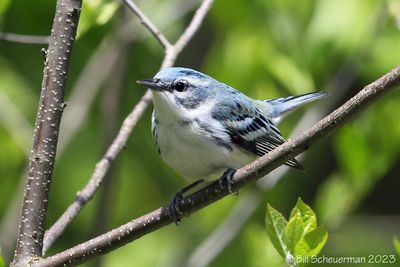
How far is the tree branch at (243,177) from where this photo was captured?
236 centimetres

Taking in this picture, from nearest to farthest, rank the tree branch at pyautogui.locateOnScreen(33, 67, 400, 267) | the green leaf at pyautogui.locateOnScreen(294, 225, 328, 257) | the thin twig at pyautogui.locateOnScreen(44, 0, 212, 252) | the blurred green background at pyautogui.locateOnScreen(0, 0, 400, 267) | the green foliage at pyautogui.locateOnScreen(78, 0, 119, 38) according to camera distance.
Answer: the tree branch at pyautogui.locateOnScreen(33, 67, 400, 267) → the green leaf at pyautogui.locateOnScreen(294, 225, 328, 257) → the thin twig at pyautogui.locateOnScreen(44, 0, 212, 252) → the green foliage at pyautogui.locateOnScreen(78, 0, 119, 38) → the blurred green background at pyautogui.locateOnScreen(0, 0, 400, 267)

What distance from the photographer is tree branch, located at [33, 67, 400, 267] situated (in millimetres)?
2357

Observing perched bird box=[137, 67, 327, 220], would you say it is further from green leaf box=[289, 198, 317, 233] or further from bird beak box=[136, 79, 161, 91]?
green leaf box=[289, 198, 317, 233]

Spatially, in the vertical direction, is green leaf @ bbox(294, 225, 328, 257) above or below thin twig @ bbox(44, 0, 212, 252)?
above

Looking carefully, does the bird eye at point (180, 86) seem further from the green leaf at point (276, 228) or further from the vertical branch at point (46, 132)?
the green leaf at point (276, 228)

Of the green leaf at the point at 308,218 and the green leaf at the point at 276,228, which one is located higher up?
the green leaf at the point at 308,218

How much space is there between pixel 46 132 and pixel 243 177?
705mm

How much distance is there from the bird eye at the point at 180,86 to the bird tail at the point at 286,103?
877mm

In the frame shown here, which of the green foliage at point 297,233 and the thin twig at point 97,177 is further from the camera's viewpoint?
the thin twig at point 97,177

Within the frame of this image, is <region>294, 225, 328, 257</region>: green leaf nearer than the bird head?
Yes

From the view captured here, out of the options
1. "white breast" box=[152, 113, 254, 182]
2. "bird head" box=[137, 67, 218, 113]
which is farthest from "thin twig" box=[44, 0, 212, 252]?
"white breast" box=[152, 113, 254, 182]

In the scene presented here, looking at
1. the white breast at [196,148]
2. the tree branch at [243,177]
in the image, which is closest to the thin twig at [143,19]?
the white breast at [196,148]

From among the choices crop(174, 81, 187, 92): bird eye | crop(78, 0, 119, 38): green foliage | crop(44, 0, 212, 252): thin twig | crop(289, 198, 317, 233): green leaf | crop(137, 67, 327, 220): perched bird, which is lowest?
crop(44, 0, 212, 252): thin twig

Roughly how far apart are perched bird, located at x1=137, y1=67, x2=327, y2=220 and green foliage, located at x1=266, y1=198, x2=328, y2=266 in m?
0.70
